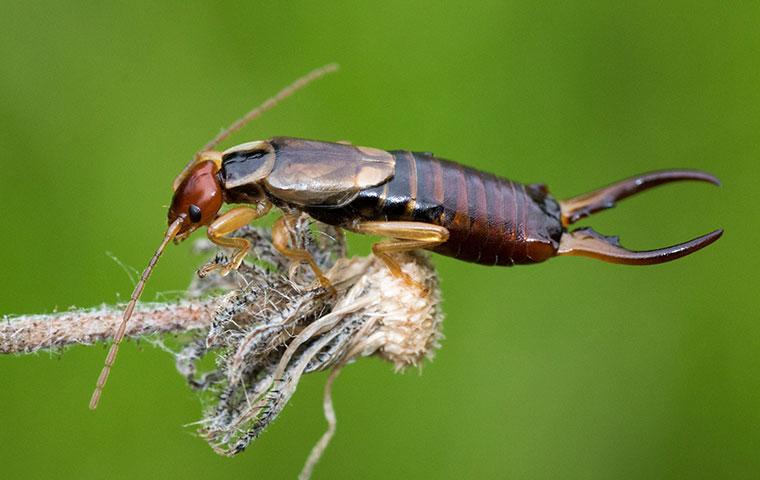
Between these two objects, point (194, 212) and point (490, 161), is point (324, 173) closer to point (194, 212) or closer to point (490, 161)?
point (194, 212)

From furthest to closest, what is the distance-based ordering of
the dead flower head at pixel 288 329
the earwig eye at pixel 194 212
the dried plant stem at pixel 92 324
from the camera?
the earwig eye at pixel 194 212
the dead flower head at pixel 288 329
the dried plant stem at pixel 92 324

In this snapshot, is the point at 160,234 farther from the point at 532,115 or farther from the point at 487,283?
the point at 532,115

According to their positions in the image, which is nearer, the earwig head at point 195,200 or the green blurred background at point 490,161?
the earwig head at point 195,200

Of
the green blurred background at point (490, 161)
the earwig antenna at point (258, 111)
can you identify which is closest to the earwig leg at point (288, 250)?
the earwig antenna at point (258, 111)

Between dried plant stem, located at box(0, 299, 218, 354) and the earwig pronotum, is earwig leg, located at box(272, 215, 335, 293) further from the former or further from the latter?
dried plant stem, located at box(0, 299, 218, 354)

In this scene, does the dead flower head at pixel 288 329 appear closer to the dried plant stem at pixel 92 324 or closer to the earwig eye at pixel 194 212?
the dried plant stem at pixel 92 324

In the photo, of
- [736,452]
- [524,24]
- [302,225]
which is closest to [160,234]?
[302,225]
